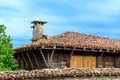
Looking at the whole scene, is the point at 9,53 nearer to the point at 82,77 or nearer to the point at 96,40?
the point at 96,40

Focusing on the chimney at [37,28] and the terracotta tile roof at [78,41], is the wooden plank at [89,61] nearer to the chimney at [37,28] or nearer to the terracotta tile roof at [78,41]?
the terracotta tile roof at [78,41]

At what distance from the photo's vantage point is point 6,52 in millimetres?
29766

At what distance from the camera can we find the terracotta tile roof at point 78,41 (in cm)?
2738

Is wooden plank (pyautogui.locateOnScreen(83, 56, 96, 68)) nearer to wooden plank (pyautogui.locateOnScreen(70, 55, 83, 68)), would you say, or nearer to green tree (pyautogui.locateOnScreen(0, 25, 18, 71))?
wooden plank (pyautogui.locateOnScreen(70, 55, 83, 68))

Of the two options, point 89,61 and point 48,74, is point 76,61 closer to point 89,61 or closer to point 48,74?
point 89,61

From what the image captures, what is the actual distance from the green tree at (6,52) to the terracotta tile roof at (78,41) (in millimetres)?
961

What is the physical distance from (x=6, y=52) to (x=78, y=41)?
5304 mm

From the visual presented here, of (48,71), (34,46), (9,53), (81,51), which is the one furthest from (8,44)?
(48,71)

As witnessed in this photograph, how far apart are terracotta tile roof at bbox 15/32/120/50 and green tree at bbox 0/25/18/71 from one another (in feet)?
3.15

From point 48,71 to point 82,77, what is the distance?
1578 millimetres

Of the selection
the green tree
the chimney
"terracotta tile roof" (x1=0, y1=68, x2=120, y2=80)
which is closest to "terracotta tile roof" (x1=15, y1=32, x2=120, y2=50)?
the green tree

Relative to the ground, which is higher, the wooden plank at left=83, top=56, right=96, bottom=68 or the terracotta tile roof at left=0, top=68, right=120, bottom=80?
the wooden plank at left=83, top=56, right=96, bottom=68

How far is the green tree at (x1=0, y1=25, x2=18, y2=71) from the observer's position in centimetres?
2958

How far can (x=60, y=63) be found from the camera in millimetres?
28469
